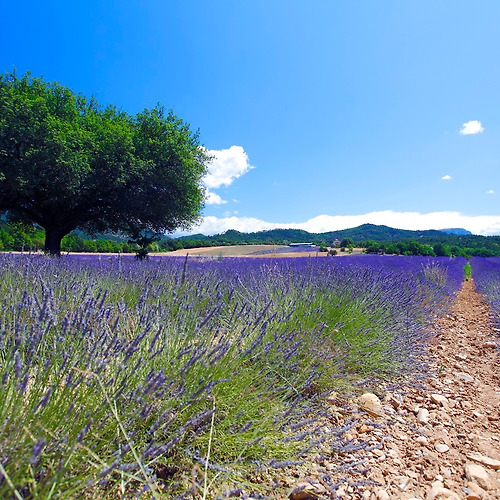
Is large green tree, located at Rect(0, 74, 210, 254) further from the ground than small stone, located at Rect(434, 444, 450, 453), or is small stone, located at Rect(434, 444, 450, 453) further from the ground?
large green tree, located at Rect(0, 74, 210, 254)

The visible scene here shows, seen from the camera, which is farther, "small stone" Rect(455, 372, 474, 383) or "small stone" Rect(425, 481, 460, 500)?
"small stone" Rect(455, 372, 474, 383)

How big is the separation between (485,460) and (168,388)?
1608 millimetres

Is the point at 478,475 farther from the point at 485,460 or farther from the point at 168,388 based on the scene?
the point at 168,388

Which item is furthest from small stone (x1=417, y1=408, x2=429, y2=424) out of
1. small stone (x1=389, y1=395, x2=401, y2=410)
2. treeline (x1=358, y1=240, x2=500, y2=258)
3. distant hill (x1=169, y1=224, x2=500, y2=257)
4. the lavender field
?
treeline (x1=358, y1=240, x2=500, y2=258)

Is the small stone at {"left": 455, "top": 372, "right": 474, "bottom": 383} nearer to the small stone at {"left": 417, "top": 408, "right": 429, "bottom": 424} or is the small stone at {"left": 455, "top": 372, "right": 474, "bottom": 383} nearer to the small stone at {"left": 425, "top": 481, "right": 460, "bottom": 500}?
the small stone at {"left": 417, "top": 408, "right": 429, "bottom": 424}

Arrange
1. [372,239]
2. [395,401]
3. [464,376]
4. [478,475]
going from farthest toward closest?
[372,239]
[464,376]
[395,401]
[478,475]

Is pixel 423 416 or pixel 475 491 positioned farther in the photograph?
pixel 423 416

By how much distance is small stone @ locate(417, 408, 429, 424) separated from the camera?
6.58 feet

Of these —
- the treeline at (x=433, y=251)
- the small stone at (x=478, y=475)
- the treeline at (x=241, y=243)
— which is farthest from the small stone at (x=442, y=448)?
the treeline at (x=433, y=251)

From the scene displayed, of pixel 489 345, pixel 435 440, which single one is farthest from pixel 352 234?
pixel 435 440

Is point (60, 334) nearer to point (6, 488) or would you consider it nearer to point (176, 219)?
point (6, 488)

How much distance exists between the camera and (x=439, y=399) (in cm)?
227

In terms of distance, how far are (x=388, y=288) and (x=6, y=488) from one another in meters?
3.85

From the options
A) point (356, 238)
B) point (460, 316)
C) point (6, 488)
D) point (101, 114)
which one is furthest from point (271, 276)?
point (356, 238)
